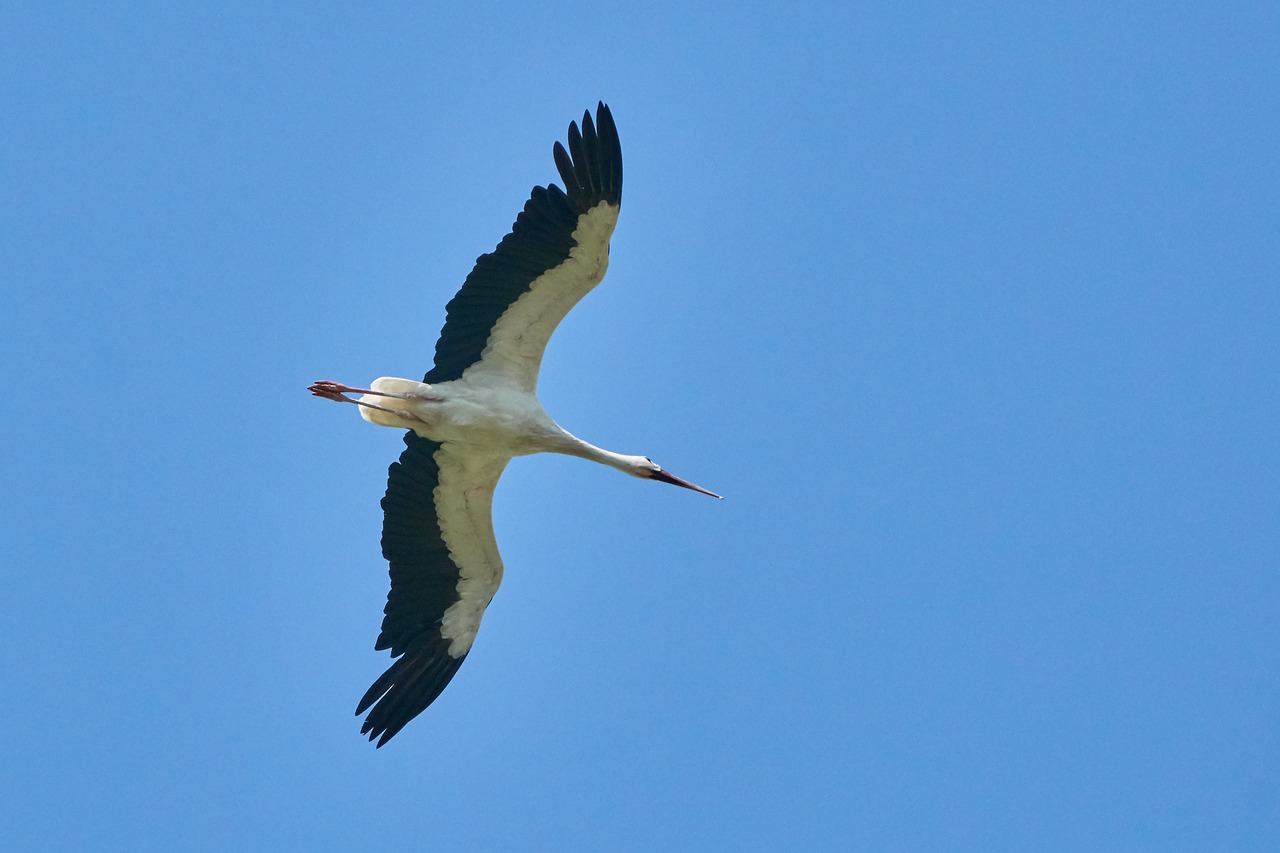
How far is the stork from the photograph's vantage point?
12.9m

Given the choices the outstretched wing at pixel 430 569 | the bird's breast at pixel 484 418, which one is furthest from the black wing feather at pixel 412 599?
the bird's breast at pixel 484 418

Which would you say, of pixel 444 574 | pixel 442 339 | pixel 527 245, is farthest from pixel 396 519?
pixel 527 245

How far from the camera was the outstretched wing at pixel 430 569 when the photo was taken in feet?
45.3

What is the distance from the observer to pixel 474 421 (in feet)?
43.7

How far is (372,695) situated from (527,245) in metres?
3.83

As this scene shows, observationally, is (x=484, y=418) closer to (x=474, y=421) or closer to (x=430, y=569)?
(x=474, y=421)

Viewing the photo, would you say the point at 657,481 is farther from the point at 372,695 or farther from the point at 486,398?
the point at 372,695

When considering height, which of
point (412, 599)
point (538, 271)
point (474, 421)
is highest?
point (538, 271)

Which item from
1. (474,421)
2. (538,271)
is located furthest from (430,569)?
(538,271)

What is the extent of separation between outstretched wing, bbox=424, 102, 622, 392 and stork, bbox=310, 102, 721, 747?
0.01 m

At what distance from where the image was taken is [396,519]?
546 inches

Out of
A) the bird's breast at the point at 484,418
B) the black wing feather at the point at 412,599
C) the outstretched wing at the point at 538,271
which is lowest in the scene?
A: the black wing feather at the point at 412,599

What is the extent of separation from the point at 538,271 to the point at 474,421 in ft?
4.09

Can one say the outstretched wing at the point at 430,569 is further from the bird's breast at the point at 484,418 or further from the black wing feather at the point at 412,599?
the bird's breast at the point at 484,418
